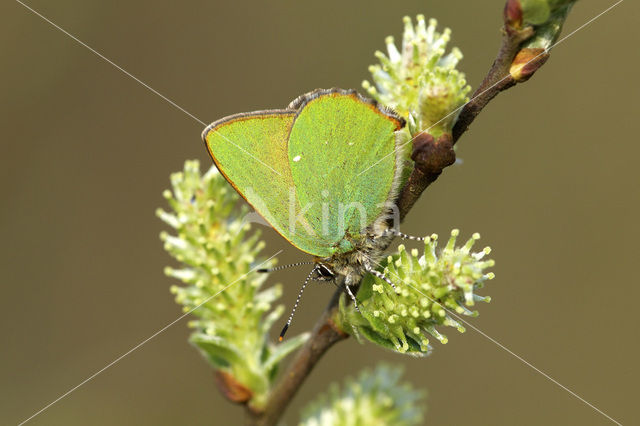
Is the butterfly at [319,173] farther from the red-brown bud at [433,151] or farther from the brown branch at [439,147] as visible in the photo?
the red-brown bud at [433,151]

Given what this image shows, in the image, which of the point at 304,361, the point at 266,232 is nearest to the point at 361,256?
the point at 304,361

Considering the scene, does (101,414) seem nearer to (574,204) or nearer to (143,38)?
(143,38)

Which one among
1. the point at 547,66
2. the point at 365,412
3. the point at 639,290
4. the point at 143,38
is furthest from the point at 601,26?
the point at 365,412

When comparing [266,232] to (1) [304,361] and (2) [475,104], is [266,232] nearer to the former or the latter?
(1) [304,361]

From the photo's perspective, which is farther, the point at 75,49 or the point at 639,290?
the point at 75,49

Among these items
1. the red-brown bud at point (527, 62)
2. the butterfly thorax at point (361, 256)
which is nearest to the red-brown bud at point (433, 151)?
the red-brown bud at point (527, 62)

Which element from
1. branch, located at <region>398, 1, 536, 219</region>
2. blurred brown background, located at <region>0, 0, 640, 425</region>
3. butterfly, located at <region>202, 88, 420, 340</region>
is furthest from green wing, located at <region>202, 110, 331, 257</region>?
blurred brown background, located at <region>0, 0, 640, 425</region>
